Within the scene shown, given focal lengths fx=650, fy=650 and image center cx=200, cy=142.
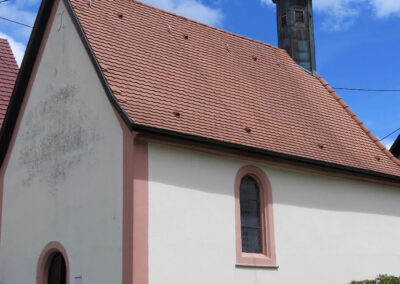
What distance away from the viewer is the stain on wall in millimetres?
13023

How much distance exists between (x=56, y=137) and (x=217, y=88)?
12.6 ft

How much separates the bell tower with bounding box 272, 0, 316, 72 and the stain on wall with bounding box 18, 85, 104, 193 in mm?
8439

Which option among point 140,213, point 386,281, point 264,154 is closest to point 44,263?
point 140,213

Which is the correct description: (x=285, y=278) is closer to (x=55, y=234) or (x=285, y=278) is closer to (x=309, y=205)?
(x=309, y=205)

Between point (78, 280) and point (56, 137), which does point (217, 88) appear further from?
point (78, 280)

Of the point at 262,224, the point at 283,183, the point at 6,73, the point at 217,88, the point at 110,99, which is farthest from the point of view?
the point at 6,73

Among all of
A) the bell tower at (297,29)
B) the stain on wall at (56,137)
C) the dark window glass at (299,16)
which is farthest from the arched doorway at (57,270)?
the dark window glass at (299,16)

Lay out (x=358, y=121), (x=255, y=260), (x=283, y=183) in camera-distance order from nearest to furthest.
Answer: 1. (x=255, y=260)
2. (x=283, y=183)
3. (x=358, y=121)

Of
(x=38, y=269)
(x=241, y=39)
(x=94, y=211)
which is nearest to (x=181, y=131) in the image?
(x=94, y=211)

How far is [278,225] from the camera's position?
13.8 m

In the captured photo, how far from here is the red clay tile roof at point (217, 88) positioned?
1323cm

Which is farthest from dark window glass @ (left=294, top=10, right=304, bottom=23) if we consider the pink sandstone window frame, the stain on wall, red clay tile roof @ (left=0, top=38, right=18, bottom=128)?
the stain on wall

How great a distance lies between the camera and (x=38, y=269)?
1331 centimetres

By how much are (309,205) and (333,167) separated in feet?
3.68
